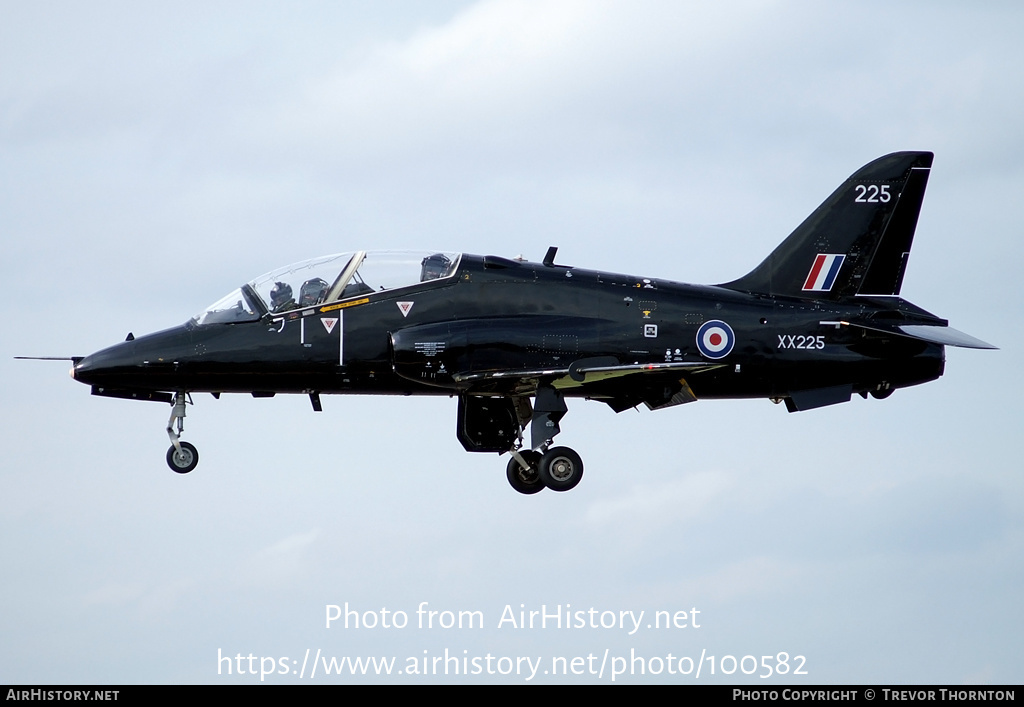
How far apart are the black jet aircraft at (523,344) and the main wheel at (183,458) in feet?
0.10

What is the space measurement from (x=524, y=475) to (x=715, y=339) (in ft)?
16.0

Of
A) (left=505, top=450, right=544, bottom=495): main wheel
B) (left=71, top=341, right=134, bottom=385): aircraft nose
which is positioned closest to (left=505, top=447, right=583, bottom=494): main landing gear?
(left=505, top=450, right=544, bottom=495): main wheel

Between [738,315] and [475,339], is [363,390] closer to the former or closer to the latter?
[475,339]

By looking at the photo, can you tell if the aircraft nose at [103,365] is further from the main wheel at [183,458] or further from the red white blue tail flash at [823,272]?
the red white blue tail flash at [823,272]

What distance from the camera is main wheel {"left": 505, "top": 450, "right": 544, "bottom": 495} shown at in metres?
29.2

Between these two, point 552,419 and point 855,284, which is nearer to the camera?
point 552,419

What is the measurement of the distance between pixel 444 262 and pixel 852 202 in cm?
904

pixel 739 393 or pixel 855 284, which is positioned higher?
pixel 855 284

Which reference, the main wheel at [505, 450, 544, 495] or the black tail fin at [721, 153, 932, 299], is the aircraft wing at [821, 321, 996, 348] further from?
the main wheel at [505, 450, 544, 495]

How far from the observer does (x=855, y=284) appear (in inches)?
1168

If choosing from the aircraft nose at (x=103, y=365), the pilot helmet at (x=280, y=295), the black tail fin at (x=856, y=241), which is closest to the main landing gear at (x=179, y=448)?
the aircraft nose at (x=103, y=365)

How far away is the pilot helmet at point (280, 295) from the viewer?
90.7 ft

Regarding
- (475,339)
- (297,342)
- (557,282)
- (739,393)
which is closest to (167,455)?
(297,342)

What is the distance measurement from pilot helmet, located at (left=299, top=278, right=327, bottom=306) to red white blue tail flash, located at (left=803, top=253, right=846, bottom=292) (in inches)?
396
